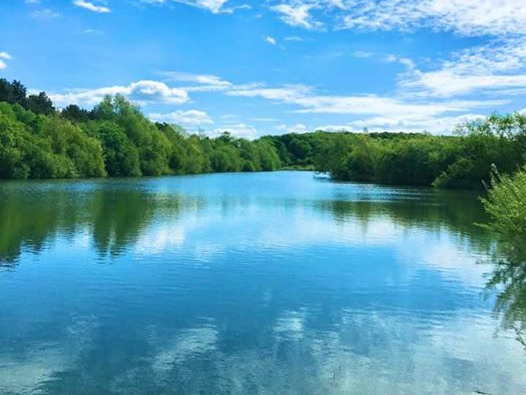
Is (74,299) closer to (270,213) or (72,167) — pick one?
(270,213)

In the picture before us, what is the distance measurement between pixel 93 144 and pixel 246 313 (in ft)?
226

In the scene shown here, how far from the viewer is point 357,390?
7715mm

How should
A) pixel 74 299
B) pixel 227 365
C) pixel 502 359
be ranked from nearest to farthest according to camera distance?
1. pixel 227 365
2. pixel 502 359
3. pixel 74 299

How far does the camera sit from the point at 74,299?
12148 mm

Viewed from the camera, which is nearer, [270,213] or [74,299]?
[74,299]

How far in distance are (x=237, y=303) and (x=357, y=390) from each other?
189 inches

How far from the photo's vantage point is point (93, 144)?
76.6 meters

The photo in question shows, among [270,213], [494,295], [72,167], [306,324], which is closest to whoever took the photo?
[306,324]

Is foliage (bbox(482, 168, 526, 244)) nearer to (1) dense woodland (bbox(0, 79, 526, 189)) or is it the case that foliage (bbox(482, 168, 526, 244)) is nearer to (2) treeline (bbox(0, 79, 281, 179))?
(1) dense woodland (bbox(0, 79, 526, 189))

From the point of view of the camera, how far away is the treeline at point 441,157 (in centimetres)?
6034

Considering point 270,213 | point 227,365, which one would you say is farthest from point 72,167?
point 227,365

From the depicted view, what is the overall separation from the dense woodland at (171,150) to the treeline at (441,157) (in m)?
0.10

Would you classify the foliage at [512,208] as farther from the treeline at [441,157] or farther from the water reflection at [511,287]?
the treeline at [441,157]

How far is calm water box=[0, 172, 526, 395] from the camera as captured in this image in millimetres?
8062
